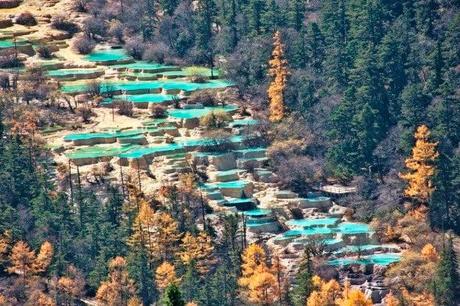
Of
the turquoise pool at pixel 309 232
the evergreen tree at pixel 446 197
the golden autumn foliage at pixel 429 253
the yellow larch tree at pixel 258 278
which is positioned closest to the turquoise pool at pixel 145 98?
the turquoise pool at pixel 309 232

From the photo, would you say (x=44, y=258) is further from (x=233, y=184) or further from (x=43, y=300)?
(x=233, y=184)

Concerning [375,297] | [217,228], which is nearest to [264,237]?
[217,228]

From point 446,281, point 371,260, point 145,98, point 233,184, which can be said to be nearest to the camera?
point 446,281

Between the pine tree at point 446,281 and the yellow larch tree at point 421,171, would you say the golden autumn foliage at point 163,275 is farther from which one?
the yellow larch tree at point 421,171

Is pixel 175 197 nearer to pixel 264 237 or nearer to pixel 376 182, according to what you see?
pixel 264 237

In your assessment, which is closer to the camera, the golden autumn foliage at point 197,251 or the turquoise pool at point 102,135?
the golden autumn foliage at point 197,251

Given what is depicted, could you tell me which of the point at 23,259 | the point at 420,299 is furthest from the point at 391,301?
the point at 23,259

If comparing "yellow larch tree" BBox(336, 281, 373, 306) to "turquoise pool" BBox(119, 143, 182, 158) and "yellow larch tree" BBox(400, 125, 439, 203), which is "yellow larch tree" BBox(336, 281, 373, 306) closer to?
"yellow larch tree" BBox(400, 125, 439, 203)
